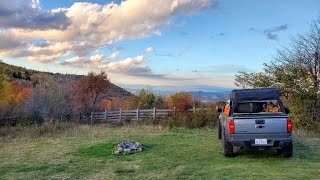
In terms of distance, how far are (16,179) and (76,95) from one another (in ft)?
131

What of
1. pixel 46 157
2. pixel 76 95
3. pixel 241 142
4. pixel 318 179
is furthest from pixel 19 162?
pixel 76 95

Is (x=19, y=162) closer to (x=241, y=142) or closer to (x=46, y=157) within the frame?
(x=46, y=157)

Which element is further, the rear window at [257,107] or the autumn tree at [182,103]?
the autumn tree at [182,103]

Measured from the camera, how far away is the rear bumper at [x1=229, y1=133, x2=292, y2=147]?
34.8 ft

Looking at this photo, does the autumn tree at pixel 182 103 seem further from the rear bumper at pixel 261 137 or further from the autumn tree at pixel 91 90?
the rear bumper at pixel 261 137

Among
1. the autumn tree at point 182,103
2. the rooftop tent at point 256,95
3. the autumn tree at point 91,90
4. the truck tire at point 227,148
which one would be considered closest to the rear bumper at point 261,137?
the truck tire at point 227,148

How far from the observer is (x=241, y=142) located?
10.7 meters

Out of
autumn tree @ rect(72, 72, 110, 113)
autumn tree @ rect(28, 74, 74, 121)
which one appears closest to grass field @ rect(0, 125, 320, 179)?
autumn tree @ rect(28, 74, 74, 121)

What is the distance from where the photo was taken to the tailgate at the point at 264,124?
34.7ft

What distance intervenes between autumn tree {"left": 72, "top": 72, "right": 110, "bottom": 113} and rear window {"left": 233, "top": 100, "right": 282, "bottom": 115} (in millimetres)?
37041

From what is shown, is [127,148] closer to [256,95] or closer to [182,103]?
[256,95]

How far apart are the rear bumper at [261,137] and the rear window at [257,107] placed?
120 centimetres

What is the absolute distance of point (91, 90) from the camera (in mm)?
49375

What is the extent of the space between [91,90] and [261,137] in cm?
4044
